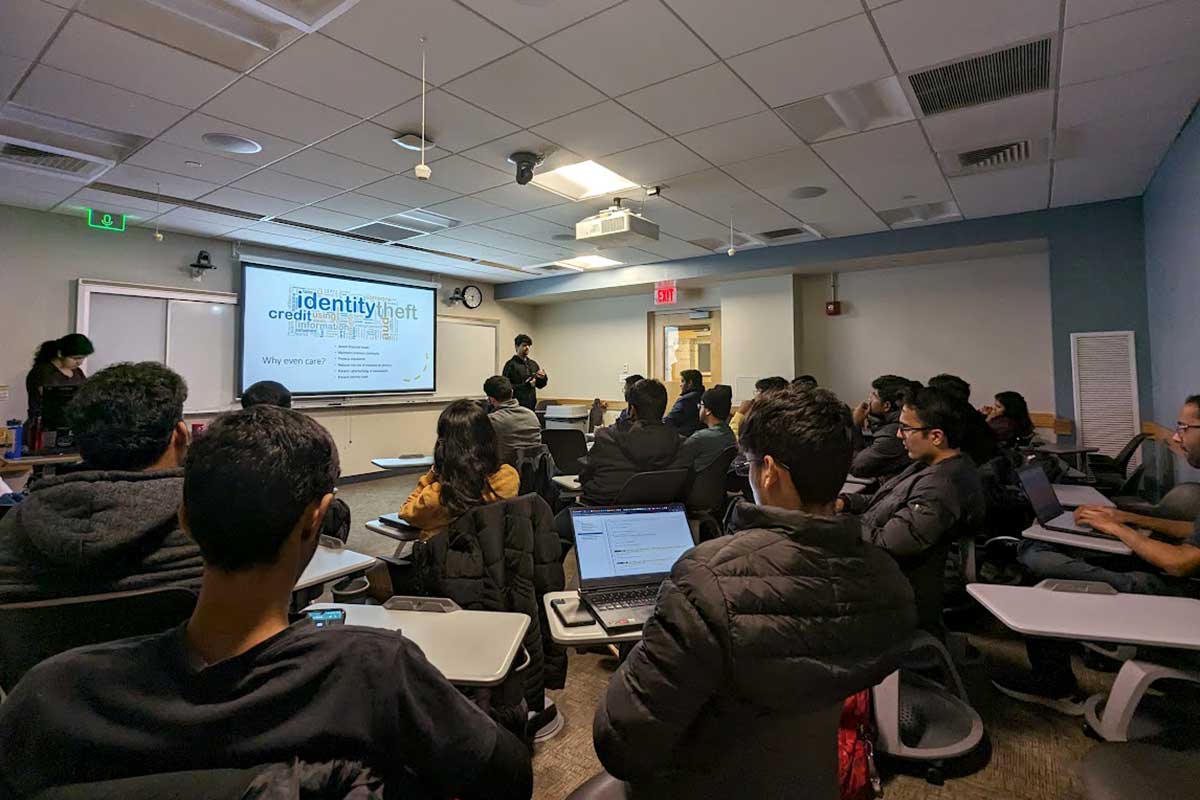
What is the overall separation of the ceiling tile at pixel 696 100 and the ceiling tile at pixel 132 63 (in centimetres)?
212

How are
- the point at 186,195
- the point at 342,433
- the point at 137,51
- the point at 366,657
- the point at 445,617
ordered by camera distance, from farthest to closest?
the point at 342,433
the point at 186,195
the point at 137,51
the point at 445,617
the point at 366,657

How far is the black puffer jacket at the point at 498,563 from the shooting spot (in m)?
1.83

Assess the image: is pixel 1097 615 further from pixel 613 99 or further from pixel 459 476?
pixel 613 99

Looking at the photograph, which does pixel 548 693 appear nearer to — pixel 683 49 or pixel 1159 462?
pixel 683 49

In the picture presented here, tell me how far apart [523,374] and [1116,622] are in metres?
5.76

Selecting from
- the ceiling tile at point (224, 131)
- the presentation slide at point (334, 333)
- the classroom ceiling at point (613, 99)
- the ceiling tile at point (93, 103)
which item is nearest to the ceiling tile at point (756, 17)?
the classroom ceiling at point (613, 99)

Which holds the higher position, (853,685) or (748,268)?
(748,268)

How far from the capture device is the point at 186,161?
3887mm

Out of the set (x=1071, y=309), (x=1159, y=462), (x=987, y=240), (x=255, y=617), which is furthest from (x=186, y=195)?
(x=1159, y=462)

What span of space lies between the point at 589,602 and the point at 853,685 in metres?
0.79

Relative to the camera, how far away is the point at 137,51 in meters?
2.59

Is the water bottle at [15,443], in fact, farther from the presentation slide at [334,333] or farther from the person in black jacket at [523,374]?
Answer: the person in black jacket at [523,374]

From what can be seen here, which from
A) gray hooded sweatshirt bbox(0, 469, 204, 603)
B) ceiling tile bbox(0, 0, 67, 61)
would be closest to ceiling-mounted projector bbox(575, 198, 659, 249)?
ceiling tile bbox(0, 0, 67, 61)

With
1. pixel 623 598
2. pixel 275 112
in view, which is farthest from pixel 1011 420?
pixel 275 112
